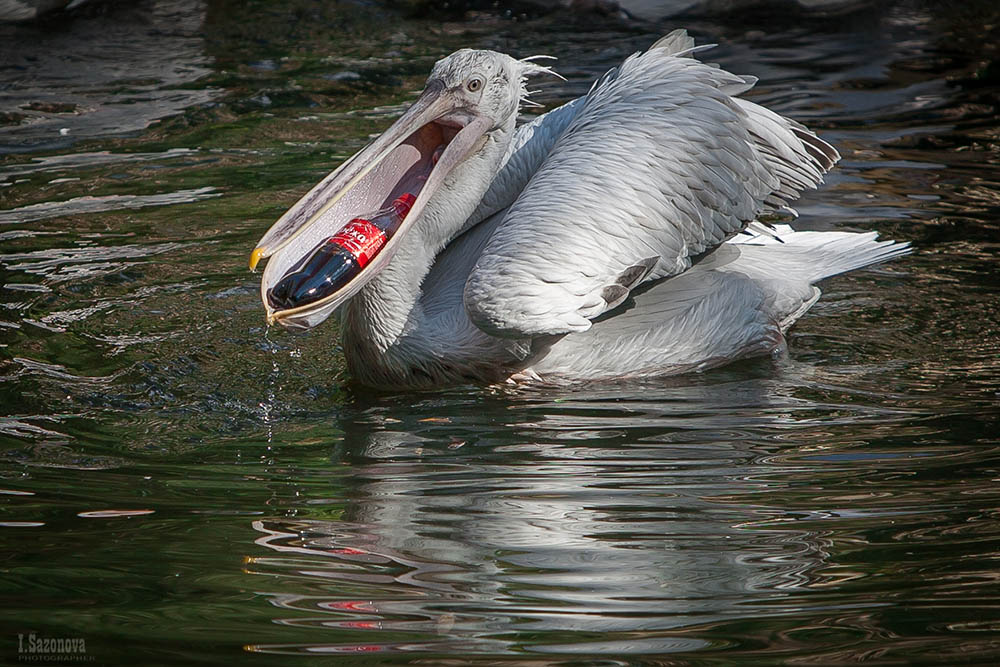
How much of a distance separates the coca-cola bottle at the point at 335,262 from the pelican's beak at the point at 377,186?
0.03m

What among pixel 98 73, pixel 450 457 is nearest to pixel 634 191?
pixel 450 457

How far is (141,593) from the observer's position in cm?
241

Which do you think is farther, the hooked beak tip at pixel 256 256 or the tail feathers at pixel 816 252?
the tail feathers at pixel 816 252

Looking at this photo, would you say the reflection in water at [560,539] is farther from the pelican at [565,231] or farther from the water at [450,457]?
the pelican at [565,231]

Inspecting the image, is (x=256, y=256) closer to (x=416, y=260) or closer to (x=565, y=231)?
(x=416, y=260)

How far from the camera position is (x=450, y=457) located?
3326 millimetres

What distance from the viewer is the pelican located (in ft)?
11.8

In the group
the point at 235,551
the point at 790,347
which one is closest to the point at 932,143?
the point at 790,347

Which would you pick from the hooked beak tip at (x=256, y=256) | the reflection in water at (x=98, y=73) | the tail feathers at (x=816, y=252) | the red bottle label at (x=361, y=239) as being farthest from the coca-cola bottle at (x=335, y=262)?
the reflection in water at (x=98, y=73)

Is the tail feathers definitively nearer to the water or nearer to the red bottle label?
the water

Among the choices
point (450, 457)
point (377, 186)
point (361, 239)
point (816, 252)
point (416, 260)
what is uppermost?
point (377, 186)

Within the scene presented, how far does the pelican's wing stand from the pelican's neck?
0.19 m

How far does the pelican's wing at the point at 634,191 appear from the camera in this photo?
11.6 ft

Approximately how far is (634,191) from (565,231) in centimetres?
31
